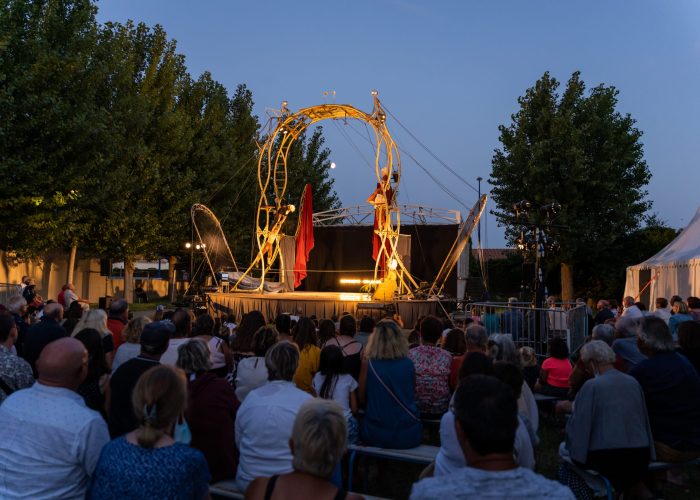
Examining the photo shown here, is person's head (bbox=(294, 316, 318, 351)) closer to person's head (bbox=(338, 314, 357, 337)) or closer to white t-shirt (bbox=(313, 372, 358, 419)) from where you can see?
person's head (bbox=(338, 314, 357, 337))

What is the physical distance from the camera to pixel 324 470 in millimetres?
2014

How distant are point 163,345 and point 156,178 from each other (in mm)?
17759

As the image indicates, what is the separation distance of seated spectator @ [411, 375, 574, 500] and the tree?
20444mm

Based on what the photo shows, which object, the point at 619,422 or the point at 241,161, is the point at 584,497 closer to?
the point at 619,422

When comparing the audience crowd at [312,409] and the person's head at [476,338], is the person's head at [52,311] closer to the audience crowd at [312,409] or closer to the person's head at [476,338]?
the audience crowd at [312,409]

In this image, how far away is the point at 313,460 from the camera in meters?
2.01

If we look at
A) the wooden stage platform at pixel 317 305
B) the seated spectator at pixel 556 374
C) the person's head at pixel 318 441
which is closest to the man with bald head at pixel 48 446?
the person's head at pixel 318 441

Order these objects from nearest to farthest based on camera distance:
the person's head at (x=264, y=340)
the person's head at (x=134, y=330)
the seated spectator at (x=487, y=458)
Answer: the seated spectator at (x=487, y=458) → the person's head at (x=264, y=340) → the person's head at (x=134, y=330)

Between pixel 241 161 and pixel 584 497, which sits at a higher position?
pixel 241 161

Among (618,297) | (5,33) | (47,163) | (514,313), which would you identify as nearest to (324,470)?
(514,313)

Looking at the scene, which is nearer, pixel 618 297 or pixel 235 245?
pixel 618 297

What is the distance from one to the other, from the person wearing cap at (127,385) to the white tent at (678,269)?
1141 centimetres

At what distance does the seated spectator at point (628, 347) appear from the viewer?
4.96 metres

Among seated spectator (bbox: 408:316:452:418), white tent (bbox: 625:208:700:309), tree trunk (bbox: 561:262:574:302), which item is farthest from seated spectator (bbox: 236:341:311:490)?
tree trunk (bbox: 561:262:574:302)
